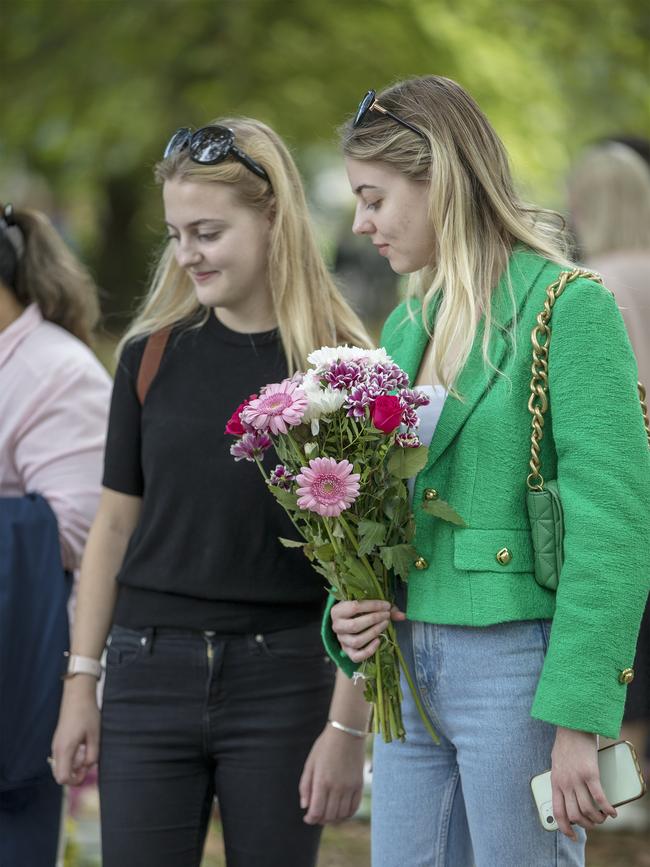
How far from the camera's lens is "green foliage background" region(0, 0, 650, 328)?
421 inches

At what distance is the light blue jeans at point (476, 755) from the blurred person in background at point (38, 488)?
4.03 ft

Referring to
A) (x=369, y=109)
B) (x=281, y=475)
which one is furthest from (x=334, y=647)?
(x=369, y=109)

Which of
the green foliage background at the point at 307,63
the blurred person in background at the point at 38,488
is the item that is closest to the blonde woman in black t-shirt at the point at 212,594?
the blurred person in background at the point at 38,488

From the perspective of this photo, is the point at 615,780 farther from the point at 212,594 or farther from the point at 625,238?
the point at 625,238

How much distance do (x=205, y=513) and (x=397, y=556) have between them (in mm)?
693

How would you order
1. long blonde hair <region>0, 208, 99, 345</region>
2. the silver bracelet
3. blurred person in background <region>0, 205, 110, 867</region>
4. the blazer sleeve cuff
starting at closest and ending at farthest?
the blazer sleeve cuff
the silver bracelet
blurred person in background <region>0, 205, 110, 867</region>
long blonde hair <region>0, 208, 99, 345</region>

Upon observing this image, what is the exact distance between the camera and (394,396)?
7.98 ft

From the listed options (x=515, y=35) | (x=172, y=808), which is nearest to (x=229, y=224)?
(x=172, y=808)

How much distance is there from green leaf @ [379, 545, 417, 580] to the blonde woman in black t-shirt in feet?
1.72

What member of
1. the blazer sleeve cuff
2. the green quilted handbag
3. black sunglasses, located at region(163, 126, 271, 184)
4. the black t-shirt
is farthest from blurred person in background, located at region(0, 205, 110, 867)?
the green quilted handbag

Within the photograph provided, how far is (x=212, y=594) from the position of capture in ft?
9.93

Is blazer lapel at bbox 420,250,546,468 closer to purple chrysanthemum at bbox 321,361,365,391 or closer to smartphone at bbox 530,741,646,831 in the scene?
purple chrysanthemum at bbox 321,361,365,391

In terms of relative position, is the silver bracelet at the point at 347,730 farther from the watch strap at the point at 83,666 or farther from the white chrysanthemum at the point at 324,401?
the white chrysanthemum at the point at 324,401

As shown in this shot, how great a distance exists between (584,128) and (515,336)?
10.3 metres
